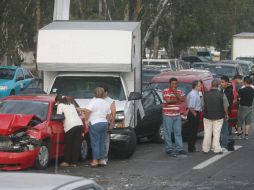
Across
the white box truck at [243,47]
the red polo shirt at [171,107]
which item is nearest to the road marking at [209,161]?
the red polo shirt at [171,107]

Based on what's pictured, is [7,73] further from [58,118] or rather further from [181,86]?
[58,118]

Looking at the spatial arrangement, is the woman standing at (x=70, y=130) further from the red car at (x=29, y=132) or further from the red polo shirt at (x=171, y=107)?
the red polo shirt at (x=171, y=107)

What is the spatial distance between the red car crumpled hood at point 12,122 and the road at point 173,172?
102 cm

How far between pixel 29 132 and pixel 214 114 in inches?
185

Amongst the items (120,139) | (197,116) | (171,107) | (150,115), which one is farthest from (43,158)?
(150,115)

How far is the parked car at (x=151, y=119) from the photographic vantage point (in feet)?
58.7

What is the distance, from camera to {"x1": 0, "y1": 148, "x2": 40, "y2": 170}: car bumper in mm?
13031

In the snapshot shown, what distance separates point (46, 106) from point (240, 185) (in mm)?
4334

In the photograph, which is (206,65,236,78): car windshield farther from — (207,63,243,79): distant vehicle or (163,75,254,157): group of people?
(163,75,254,157): group of people

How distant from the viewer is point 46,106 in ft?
47.5

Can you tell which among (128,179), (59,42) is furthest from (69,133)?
(59,42)

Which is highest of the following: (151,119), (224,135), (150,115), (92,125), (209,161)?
(92,125)

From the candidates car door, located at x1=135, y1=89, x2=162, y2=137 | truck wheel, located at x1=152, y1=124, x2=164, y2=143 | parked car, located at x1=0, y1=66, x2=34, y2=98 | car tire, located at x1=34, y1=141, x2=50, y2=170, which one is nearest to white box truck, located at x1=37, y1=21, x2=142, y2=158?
car door, located at x1=135, y1=89, x2=162, y2=137

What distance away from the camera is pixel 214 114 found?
53.7 ft
